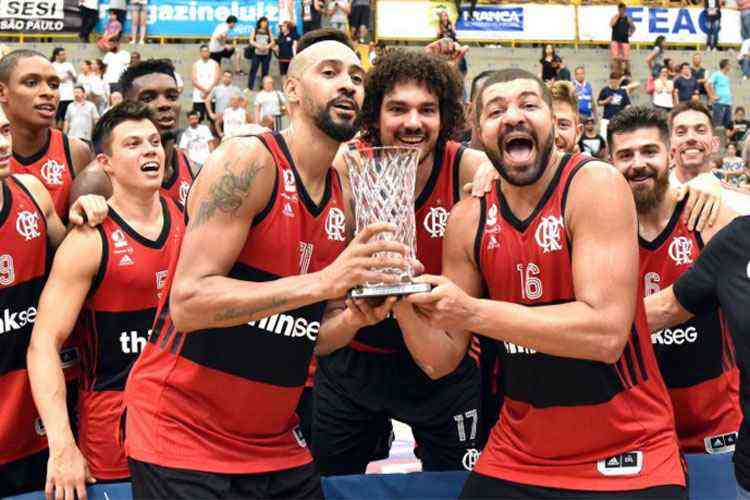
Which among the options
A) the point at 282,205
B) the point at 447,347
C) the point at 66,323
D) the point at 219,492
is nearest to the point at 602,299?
the point at 447,347

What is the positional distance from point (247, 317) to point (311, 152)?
78 centimetres

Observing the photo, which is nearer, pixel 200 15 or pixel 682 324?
pixel 682 324

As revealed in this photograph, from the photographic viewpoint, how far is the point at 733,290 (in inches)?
148

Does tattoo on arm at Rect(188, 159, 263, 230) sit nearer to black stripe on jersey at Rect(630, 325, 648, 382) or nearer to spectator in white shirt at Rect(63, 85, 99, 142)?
black stripe on jersey at Rect(630, 325, 648, 382)

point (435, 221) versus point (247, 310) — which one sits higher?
point (435, 221)

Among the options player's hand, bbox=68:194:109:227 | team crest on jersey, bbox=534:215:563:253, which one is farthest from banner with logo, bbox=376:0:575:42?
team crest on jersey, bbox=534:215:563:253

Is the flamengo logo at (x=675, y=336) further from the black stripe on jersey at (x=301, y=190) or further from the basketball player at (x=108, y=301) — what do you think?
the basketball player at (x=108, y=301)

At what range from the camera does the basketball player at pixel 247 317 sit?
3.55m

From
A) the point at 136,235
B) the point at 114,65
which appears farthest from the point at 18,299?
the point at 114,65

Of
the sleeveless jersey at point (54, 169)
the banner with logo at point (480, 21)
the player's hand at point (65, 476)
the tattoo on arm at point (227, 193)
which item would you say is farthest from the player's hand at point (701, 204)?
the banner with logo at point (480, 21)

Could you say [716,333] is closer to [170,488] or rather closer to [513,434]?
[513,434]

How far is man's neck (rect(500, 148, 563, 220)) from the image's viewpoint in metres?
3.85

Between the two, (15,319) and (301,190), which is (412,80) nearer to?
(301,190)

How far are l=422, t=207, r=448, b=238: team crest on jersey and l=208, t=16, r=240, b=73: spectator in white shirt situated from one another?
18296 millimetres
